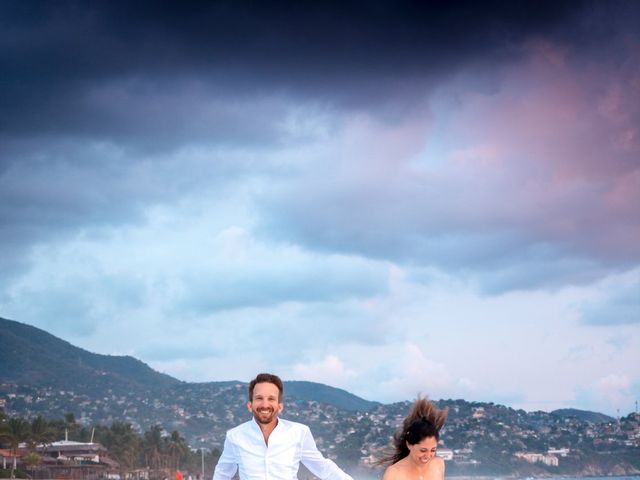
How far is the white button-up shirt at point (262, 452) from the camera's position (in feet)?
33.7

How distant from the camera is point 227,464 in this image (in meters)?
10.5

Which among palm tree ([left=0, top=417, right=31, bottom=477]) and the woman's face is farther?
palm tree ([left=0, top=417, right=31, bottom=477])

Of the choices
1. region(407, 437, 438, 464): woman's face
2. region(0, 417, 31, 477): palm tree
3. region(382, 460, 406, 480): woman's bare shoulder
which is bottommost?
region(382, 460, 406, 480): woman's bare shoulder

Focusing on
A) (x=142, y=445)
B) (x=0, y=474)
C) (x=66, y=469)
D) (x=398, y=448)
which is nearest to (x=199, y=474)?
(x=142, y=445)

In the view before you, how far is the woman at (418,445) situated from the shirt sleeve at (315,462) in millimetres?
845

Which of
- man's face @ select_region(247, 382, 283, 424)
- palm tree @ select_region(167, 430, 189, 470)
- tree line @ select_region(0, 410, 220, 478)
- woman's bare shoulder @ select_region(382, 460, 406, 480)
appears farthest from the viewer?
palm tree @ select_region(167, 430, 189, 470)

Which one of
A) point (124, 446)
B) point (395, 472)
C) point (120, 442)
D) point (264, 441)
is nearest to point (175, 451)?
point (124, 446)

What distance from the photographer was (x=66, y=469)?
136 meters

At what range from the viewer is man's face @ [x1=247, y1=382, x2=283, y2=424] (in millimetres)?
10156

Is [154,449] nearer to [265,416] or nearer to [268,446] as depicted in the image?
[268,446]

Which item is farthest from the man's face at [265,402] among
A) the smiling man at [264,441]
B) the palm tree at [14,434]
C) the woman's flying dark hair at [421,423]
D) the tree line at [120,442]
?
the tree line at [120,442]

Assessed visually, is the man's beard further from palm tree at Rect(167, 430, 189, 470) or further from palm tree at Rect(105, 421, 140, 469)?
palm tree at Rect(167, 430, 189, 470)

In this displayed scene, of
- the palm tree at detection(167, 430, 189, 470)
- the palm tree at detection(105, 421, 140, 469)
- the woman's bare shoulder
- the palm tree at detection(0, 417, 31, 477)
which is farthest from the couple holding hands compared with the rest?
the palm tree at detection(167, 430, 189, 470)

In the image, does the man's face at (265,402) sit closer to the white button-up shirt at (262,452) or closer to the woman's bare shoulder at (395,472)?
the white button-up shirt at (262,452)
